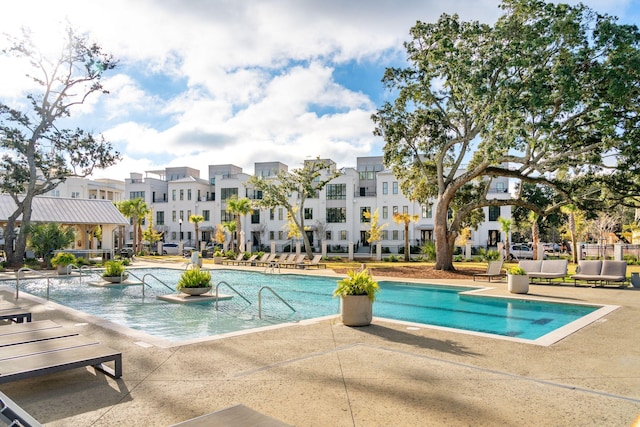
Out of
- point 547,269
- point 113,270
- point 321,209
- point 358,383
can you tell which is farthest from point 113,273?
point 321,209

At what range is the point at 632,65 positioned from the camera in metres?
17.2

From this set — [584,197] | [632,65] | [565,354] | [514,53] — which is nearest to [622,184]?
[584,197]

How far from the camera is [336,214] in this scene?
56.9m

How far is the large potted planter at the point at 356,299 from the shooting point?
916 centimetres

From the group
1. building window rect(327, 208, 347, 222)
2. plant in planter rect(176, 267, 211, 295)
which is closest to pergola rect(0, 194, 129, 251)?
plant in planter rect(176, 267, 211, 295)

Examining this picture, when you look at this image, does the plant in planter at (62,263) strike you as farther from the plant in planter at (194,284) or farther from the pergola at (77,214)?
the plant in planter at (194,284)

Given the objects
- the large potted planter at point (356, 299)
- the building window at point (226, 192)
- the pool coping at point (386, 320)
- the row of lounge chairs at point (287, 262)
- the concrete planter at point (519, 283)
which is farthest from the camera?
the building window at point (226, 192)

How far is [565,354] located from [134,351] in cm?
662

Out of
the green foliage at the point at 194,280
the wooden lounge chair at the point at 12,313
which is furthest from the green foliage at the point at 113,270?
the wooden lounge chair at the point at 12,313

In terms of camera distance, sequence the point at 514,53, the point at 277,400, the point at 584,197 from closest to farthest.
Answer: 1. the point at 277,400
2. the point at 514,53
3. the point at 584,197

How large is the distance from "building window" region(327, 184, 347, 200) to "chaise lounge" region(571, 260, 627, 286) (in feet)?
129

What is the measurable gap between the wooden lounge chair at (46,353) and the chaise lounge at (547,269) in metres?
15.7

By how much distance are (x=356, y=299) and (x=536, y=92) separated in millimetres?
13438

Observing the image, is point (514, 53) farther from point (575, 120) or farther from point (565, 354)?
point (565, 354)
